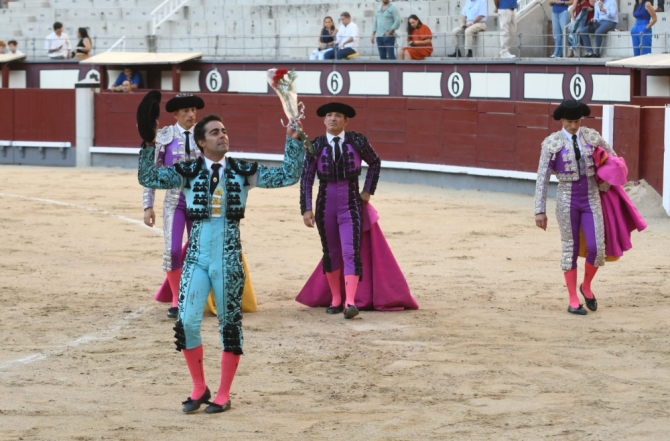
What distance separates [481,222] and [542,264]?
2632mm

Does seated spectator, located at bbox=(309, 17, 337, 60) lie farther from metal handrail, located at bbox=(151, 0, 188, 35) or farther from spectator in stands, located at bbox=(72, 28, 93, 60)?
spectator in stands, located at bbox=(72, 28, 93, 60)

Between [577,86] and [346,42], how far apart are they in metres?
4.27

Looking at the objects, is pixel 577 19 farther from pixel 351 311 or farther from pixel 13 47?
pixel 13 47

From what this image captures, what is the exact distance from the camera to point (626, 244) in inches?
293

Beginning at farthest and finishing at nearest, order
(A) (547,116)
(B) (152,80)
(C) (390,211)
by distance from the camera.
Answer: (B) (152,80) → (A) (547,116) → (C) (390,211)

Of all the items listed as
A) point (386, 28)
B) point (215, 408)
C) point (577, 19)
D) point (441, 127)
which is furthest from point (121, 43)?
point (215, 408)

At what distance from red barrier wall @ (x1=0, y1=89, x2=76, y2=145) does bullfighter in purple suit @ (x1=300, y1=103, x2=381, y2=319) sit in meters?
12.9

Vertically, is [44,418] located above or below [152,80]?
below

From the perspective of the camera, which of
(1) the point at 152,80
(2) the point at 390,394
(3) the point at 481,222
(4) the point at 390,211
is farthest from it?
(1) the point at 152,80

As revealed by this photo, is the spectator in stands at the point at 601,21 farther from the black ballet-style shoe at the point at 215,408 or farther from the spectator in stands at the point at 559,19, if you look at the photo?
the black ballet-style shoe at the point at 215,408

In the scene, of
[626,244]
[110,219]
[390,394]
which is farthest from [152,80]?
[390,394]

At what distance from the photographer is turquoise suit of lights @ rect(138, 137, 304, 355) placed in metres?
5.10

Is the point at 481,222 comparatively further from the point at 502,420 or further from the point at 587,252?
the point at 502,420

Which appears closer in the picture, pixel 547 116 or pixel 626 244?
pixel 626 244
